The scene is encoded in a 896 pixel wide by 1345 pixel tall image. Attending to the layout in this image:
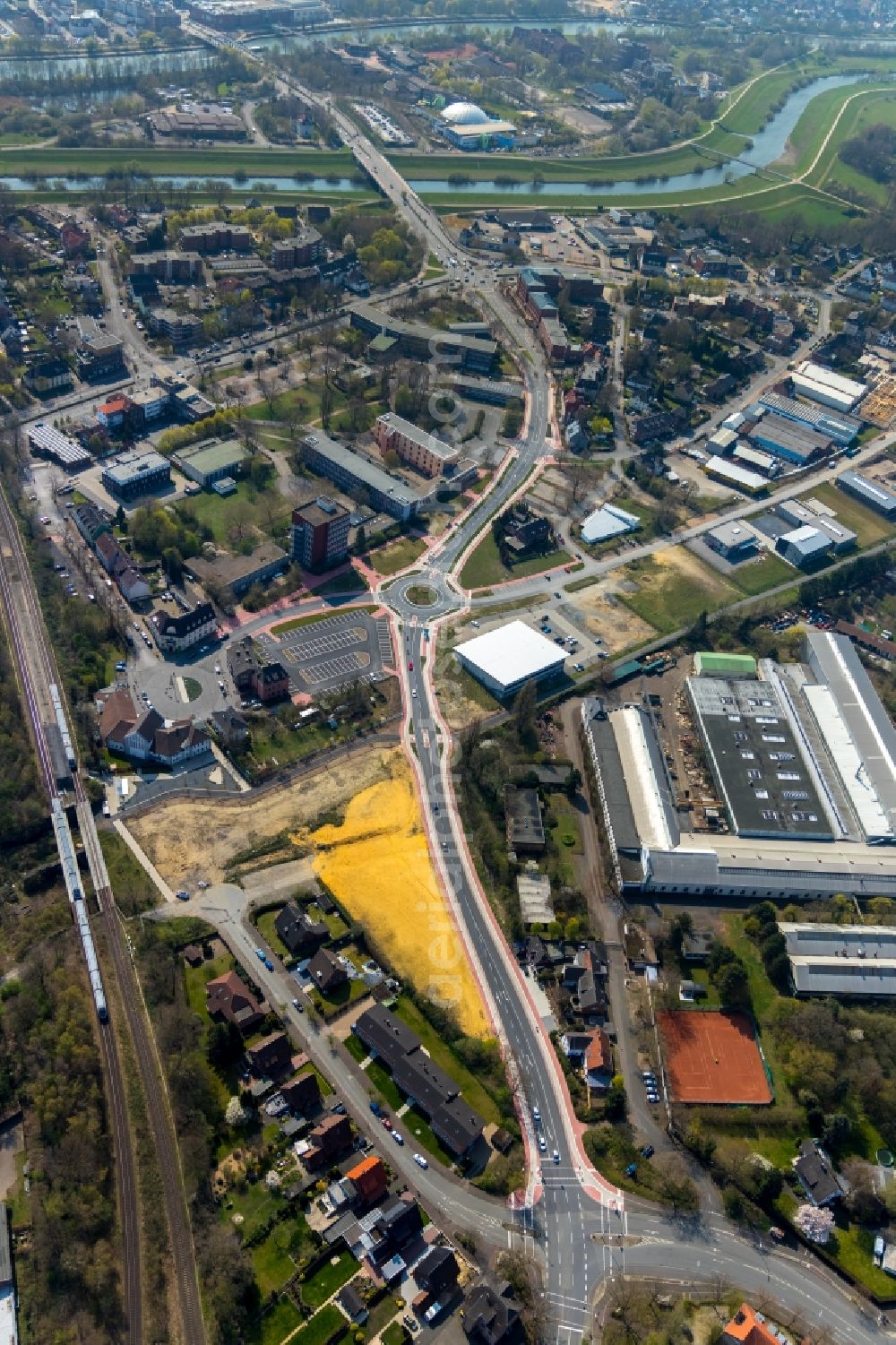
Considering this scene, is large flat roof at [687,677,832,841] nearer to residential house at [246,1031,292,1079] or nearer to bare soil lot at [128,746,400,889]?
bare soil lot at [128,746,400,889]

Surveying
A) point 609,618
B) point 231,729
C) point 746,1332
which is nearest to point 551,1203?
point 746,1332

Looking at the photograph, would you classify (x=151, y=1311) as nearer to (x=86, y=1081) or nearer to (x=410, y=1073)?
(x=86, y=1081)

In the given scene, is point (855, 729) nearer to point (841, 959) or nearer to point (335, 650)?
point (841, 959)

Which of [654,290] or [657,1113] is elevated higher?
[654,290]

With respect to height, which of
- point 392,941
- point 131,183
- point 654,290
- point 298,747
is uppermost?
point 131,183

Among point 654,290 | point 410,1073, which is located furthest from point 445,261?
point 410,1073

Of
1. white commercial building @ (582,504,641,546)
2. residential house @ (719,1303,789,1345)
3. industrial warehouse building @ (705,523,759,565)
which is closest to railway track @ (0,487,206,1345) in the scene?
residential house @ (719,1303,789,1345)

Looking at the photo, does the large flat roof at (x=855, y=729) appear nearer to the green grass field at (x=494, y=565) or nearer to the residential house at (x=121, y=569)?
the green grass field at (x=494, y=565)
